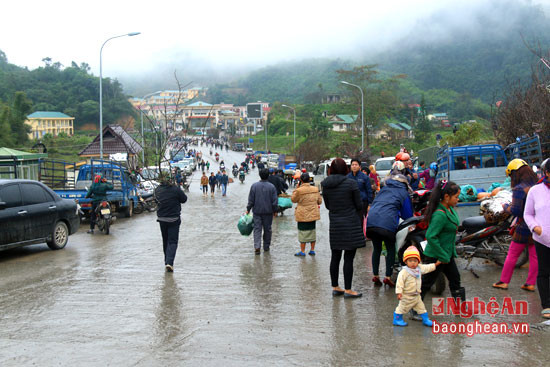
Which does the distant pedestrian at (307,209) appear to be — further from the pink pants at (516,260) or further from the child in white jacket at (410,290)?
the child in white jacket at (410,290)

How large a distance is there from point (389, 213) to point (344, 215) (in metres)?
0.64

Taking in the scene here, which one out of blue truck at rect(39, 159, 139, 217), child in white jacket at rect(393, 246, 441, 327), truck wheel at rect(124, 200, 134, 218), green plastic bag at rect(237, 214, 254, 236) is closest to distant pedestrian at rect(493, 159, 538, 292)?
child in white jacket at rect(393, 246, 441, 327)

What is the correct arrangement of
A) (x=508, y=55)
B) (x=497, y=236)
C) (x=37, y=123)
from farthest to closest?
Result: (x=508, y=55) < (x=37, y=123) < (x=497, y=236)

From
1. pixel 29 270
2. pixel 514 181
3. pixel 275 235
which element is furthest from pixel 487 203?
pixel 29 270

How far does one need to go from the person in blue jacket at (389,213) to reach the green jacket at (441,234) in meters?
0.93

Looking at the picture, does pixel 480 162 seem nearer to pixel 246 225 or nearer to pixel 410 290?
pixel 246 225

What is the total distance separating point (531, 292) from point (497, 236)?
68.1 inches

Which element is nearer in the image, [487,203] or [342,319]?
[342,319]

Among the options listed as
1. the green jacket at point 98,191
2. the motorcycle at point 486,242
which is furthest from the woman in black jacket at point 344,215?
the green jacket at point 98,191

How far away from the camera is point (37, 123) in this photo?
98438mm

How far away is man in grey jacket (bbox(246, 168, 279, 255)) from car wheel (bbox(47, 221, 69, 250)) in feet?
14.6

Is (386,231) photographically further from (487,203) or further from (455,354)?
(487,203)

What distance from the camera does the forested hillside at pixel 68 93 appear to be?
106 m

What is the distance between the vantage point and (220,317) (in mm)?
6367
